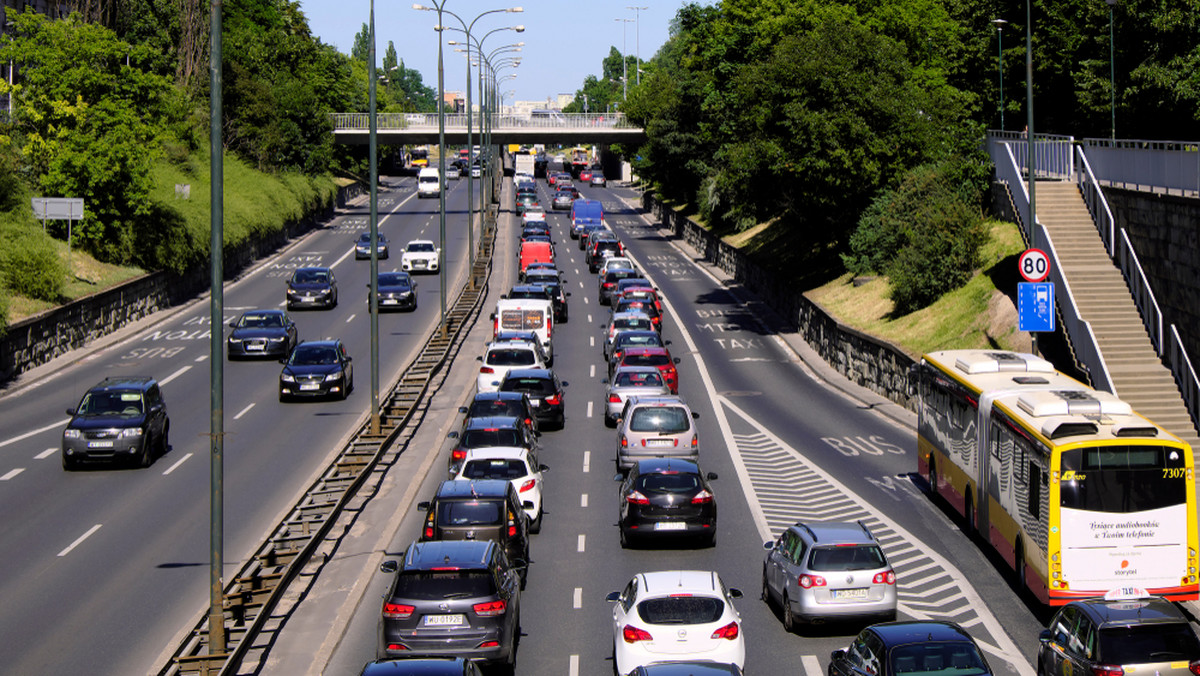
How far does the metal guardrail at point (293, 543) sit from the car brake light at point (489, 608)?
296cm

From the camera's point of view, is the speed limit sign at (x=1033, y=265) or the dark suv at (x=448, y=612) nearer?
the dark suv at (x=448, y=612)

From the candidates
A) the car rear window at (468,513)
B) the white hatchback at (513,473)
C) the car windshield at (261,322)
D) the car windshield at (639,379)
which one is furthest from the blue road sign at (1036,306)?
the car windshield at (261,322)

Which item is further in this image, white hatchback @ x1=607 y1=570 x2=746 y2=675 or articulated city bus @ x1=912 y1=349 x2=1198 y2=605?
articulated city bus @ x1=912 y1=349 x2=1198 y2=605

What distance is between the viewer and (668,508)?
74.2 ft

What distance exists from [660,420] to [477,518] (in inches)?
352

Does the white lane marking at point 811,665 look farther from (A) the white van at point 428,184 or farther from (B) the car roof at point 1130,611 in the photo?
(A) the white van at point 428,184

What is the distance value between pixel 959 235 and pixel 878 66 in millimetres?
12324

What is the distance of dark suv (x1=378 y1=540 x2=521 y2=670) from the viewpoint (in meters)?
15.9

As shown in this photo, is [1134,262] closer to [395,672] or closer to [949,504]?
[949,504]

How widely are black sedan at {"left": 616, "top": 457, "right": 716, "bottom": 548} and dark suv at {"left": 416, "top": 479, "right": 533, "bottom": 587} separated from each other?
217cm

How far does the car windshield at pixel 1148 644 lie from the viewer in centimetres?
1420

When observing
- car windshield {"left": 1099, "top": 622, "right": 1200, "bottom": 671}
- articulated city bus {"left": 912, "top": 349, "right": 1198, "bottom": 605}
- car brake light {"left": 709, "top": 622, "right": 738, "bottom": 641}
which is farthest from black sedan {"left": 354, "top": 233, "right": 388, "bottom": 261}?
car windshield {"left": 1099, "top": 622, "right": 1200, "bottom": 671}

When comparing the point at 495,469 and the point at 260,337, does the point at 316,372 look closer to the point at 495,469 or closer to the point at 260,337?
the point at 260,337

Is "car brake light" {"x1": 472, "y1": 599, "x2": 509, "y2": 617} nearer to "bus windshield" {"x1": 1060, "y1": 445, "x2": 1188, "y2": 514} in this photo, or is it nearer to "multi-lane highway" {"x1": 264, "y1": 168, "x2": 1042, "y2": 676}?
"multi-lane highway" {"x1": 264, "y1": 168, "x2": 1042, "y2": 676}
